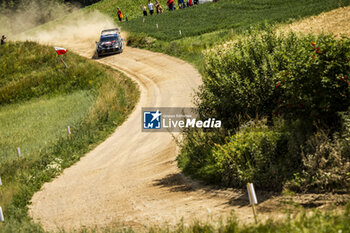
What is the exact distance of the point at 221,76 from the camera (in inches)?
594

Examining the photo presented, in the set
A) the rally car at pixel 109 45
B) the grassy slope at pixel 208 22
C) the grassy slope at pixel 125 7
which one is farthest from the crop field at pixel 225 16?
the grassy slope at pixel 125 7

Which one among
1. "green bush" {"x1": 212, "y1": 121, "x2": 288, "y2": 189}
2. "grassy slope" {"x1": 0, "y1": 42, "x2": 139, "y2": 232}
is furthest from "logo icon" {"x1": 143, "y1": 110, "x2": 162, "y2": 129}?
"green bush" {"x1": 212, "y1": 121, "x2": 288, "y2": 189}

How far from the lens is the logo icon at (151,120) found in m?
23.2

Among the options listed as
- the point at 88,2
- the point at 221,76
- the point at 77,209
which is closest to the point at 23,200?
the point at 77,209

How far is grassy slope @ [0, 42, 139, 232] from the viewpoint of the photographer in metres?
17.5

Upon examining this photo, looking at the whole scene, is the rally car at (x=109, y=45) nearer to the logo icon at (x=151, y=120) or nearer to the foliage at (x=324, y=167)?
the logo icon at (x=151, y=120)

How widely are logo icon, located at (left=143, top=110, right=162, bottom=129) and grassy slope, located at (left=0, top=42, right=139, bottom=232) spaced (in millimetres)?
1434

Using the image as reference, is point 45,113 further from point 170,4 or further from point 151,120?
point 170,4

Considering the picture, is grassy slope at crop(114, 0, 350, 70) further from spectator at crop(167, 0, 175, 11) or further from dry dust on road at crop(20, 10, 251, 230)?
dry dust on road at crop(20, 10, 251, 230)

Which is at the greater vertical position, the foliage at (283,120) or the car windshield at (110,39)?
the car windshield at (110,39)

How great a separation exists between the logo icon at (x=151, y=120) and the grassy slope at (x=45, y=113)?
143 centimetres

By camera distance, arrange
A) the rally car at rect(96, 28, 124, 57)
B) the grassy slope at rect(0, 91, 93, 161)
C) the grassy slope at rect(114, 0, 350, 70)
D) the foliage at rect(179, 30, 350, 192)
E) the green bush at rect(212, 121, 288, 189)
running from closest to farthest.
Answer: the foliage at rect(179, 30, 350, 192) < the green bush at rect(212, 121, 288, 189) < the grassy slope at rect(0, 91, 93, 161) < the grassy slope at rect(114, 0, 350, 70) < the rally car at rect(96, 28, 124, 57)

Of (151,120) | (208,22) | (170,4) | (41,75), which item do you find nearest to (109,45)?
(41,75)

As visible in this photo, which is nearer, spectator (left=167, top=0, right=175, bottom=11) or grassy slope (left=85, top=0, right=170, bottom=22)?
spectator (left=167, top=0, right=175, bottom=11)
